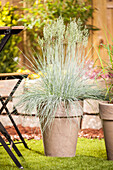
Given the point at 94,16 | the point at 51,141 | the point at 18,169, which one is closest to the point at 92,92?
the point at 51,141

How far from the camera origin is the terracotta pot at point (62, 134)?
7.91 ft

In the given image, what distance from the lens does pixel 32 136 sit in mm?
3254

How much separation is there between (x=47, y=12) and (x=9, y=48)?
0.93 meters

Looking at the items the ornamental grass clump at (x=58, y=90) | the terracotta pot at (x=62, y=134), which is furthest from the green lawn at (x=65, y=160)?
the ornamental grass clump at (x=58, y=90)

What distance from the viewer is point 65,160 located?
2.32 meters

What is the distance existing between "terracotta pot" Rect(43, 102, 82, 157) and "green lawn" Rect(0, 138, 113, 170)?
86 mm

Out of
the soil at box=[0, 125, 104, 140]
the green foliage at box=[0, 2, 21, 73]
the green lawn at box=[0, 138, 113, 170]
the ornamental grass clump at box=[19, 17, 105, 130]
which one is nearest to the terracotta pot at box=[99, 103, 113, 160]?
the green lawn at box=[0, 138, 113, 170]

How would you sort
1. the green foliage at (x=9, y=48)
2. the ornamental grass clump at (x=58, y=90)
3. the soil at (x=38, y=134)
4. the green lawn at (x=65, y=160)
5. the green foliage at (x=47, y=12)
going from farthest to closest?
the green foliage at (x=47, y=12)
the green foliage at (x=9, y=48)
the soil at (x=38, y=134)
the ornamental grass clump at (x=58, y=90)
the green lawn at (x=65, y=160)

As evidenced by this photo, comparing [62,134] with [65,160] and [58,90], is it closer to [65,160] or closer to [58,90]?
[65,160]

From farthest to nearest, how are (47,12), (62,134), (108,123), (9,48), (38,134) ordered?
(47,12)
(9,48)
(38,134)
(62,134)
(108,123)

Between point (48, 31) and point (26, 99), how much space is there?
67cm

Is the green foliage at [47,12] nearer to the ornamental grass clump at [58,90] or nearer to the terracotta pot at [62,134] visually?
the ornamental grass clump at [58,90]

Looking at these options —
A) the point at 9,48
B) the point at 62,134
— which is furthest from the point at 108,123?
the point at 9,48

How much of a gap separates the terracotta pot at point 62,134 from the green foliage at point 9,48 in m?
2.38
